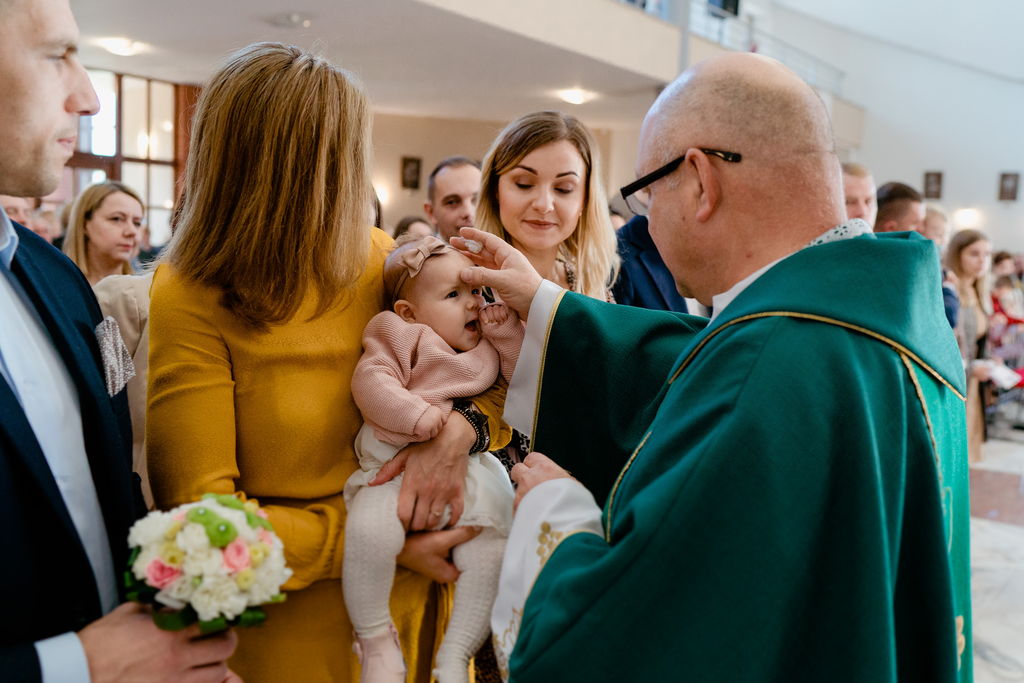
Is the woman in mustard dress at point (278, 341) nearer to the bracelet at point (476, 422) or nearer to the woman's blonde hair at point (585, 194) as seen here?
the bracelet at point (476, 422)

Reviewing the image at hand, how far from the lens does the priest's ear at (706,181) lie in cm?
149

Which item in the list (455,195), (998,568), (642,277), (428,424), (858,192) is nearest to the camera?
(428,424)

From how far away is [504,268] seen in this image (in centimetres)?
199

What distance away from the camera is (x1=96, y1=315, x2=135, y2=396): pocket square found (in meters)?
1.48

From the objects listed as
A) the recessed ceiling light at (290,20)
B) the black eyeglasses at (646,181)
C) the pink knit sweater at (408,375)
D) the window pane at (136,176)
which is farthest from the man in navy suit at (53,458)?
the window pane at (136,176)

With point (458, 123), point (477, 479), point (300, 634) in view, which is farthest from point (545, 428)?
point (458, 123)

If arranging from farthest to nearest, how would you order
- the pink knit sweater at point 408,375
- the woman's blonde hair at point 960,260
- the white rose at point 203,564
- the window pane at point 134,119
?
the window pane at point 134,119, the woman's blonde hair at point 960,260, the pink knit sweater at point 408,375, the white rose at point 203,564

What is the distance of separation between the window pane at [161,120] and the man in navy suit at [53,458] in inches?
457

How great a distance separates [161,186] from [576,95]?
599 cm

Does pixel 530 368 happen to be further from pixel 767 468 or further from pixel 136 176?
pixel 136 176

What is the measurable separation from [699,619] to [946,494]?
1.83ft

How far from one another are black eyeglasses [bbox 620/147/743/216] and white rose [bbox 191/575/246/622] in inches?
38.4

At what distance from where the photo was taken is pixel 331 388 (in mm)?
1594

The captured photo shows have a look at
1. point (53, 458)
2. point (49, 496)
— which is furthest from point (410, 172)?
point (49, 496)
